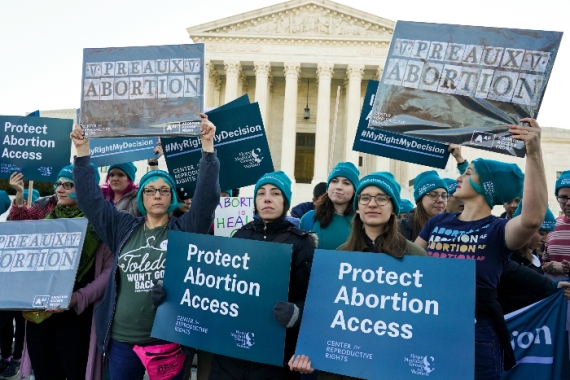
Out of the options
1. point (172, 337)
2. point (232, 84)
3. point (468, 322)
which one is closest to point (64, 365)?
point (172, 337)

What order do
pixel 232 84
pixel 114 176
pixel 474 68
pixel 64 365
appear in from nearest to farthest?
pixel 474 68 < pixel 64 365 < pixel 114 176 < pixel 232 84

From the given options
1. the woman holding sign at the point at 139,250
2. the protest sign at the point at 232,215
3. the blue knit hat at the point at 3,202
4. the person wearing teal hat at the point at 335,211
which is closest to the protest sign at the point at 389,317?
the woman holding sign at the point at 139,250

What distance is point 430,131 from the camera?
3.53 m

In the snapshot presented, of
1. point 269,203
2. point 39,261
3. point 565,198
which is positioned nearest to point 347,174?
point 269,203

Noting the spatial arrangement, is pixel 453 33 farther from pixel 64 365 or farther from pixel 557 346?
pixel 64 365

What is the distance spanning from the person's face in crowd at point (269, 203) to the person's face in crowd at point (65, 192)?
200cm

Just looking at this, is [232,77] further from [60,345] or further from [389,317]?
[389,317]

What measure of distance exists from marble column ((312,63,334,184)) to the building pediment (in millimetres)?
2571

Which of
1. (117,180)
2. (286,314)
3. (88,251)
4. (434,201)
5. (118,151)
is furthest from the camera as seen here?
(118,151)

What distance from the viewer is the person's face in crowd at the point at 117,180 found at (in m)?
5.00

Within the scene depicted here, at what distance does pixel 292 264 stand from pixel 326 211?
4.00 ft

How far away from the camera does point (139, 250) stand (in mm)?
3381

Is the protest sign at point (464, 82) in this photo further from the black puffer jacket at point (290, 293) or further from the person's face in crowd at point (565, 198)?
the person's face in crowd at point (565, 198)

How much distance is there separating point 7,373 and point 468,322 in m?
5.17
